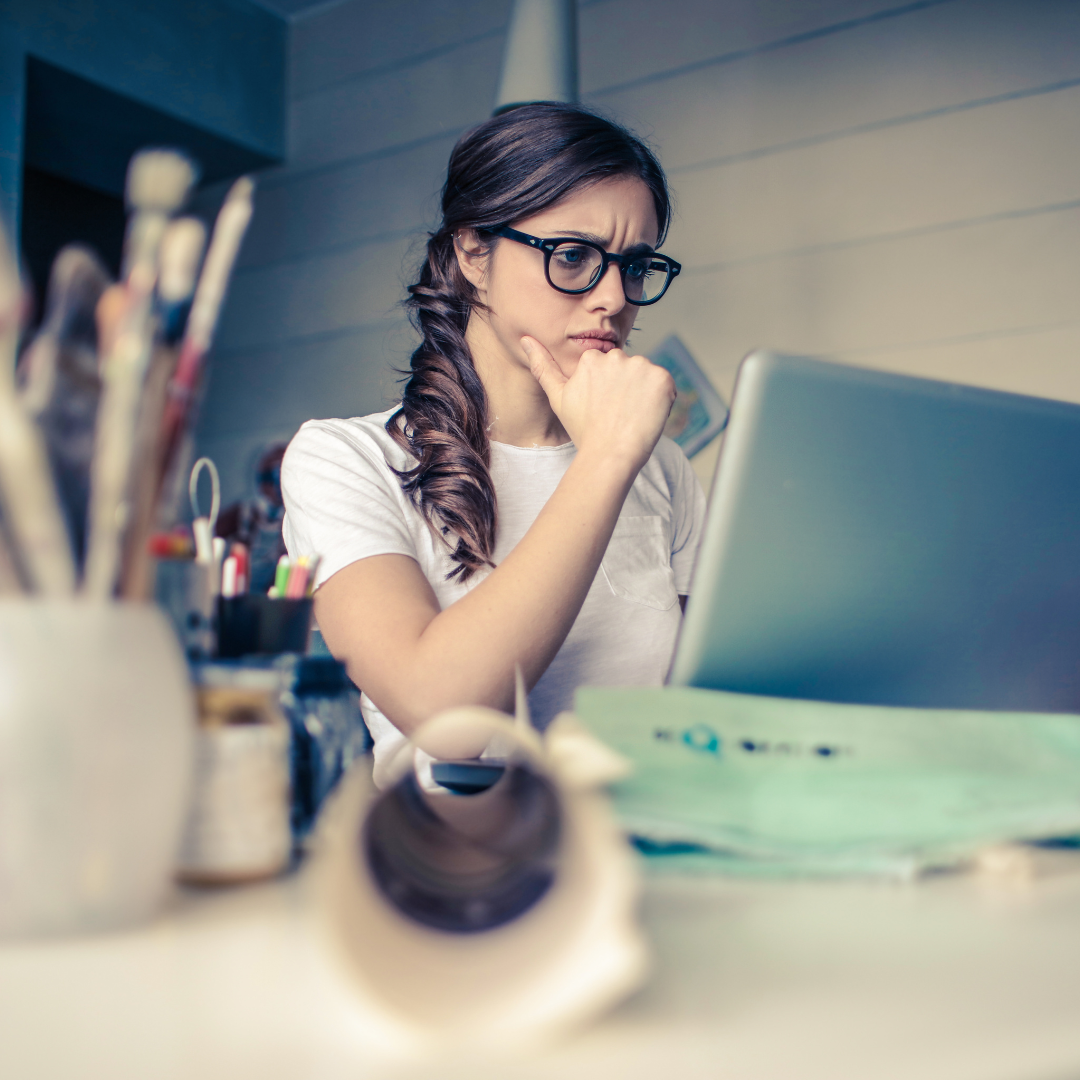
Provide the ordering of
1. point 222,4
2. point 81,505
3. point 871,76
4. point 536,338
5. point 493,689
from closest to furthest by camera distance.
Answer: point 81,505
point 493,689
point 536,338
point 871,76
point 222,4

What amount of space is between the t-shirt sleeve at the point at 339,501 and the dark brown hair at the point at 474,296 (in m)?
0.05

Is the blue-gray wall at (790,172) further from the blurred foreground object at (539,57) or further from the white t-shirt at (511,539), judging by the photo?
the white t-shirt at (511,539)

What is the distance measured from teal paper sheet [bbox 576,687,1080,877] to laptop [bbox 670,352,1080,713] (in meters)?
0.05

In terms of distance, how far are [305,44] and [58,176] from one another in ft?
3.17

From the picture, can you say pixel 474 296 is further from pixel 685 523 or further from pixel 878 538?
pixel 878 538

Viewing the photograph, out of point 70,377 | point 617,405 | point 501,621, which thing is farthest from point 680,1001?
point 617,405

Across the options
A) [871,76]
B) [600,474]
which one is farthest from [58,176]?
[600,474]

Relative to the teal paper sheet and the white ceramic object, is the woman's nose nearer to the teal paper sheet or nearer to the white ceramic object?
the teal paper sheet

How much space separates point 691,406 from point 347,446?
1447mm

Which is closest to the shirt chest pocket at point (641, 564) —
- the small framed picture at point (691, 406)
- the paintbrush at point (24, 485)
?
the paintbrush at point (24, 485)

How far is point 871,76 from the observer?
2248 millimetres

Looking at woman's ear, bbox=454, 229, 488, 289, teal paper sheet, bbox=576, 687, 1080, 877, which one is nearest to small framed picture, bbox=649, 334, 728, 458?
woman's ear, bbox=454, 229, 488, 289

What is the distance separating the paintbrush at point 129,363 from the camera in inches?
13.5

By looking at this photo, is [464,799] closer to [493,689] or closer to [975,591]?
[493,689]
